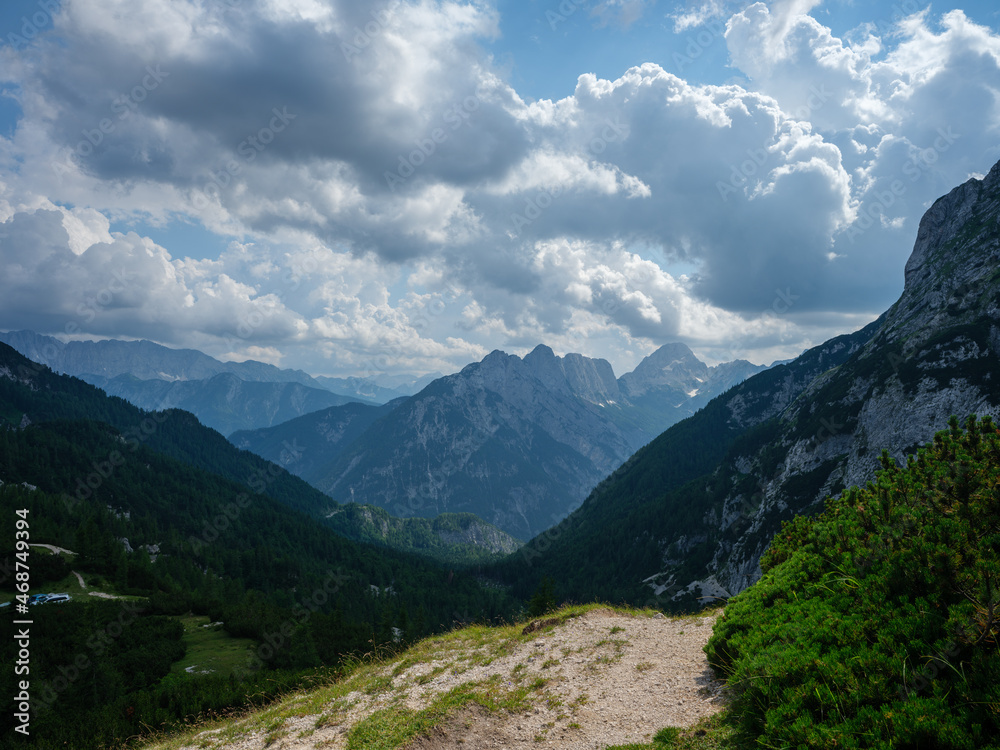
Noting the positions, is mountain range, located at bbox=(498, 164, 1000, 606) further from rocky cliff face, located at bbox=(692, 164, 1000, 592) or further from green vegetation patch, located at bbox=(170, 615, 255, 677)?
green vegetation patch, located at bbox=(170, 615, 255, 677)

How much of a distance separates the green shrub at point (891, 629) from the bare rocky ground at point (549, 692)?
291 cm

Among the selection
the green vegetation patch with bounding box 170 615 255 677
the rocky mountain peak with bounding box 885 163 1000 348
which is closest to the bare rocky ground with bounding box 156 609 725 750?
the green vegetation patch with bounding box 170 615 255 677

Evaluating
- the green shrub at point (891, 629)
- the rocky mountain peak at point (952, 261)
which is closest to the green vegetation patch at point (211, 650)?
the green shrub at point (891, 629)

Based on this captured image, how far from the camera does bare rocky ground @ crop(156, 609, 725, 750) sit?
14133 millimetres

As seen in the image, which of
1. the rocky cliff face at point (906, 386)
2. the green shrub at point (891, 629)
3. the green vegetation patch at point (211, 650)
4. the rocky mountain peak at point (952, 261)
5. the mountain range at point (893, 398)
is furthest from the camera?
the rocky mountain peak at point (952, 261)

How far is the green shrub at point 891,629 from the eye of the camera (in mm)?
7383

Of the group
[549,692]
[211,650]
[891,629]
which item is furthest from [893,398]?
[211,650]

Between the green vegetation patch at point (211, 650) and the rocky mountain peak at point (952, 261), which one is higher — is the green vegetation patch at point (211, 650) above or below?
below

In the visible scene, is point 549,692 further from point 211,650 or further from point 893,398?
point 893,398

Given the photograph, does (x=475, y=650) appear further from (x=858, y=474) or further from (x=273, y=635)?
(x=858, y=474)

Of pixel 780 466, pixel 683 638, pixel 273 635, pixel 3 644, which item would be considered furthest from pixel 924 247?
pixel 3 644

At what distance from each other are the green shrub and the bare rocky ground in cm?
291

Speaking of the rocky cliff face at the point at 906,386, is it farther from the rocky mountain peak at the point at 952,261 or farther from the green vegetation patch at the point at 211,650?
the green vegetation patch at the point at 211,650

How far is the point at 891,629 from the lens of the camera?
9.34 metres
